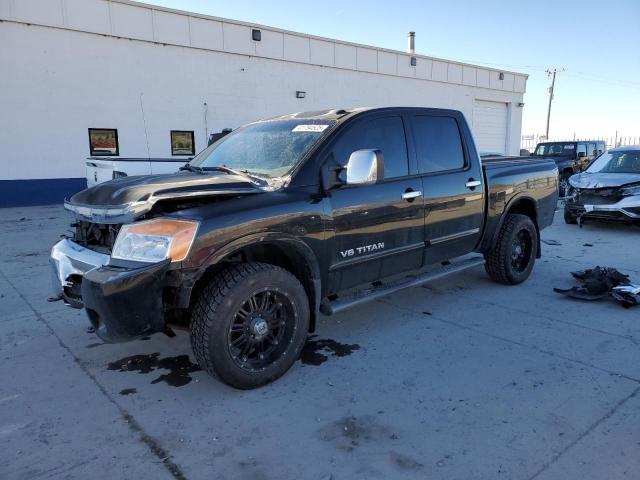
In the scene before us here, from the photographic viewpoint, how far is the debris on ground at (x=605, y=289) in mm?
4980

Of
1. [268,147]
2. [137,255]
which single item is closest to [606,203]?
[268,147]

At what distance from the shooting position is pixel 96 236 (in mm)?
3611

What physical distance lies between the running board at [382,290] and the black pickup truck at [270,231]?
0.01 metres

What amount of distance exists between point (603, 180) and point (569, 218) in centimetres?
126

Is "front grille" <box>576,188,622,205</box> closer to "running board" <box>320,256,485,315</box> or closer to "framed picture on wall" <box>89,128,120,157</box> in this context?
"running board" <box>320,256,485,315</box>

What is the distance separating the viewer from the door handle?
13.9 ft

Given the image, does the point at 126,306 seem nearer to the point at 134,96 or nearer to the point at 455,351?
the point at 455,351

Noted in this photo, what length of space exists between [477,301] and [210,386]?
3042 mm

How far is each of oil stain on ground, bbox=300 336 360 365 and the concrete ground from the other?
0.02 metres

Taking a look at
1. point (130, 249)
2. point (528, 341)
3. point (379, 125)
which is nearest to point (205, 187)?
point (130, 249)

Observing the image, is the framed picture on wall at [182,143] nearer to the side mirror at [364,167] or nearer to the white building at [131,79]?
the white building at [131,79]

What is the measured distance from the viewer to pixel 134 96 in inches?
603

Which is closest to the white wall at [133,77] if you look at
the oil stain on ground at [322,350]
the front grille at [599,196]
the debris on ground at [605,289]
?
the front grille at [599,196]

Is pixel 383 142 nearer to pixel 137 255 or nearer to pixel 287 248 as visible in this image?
pixel 287 248
